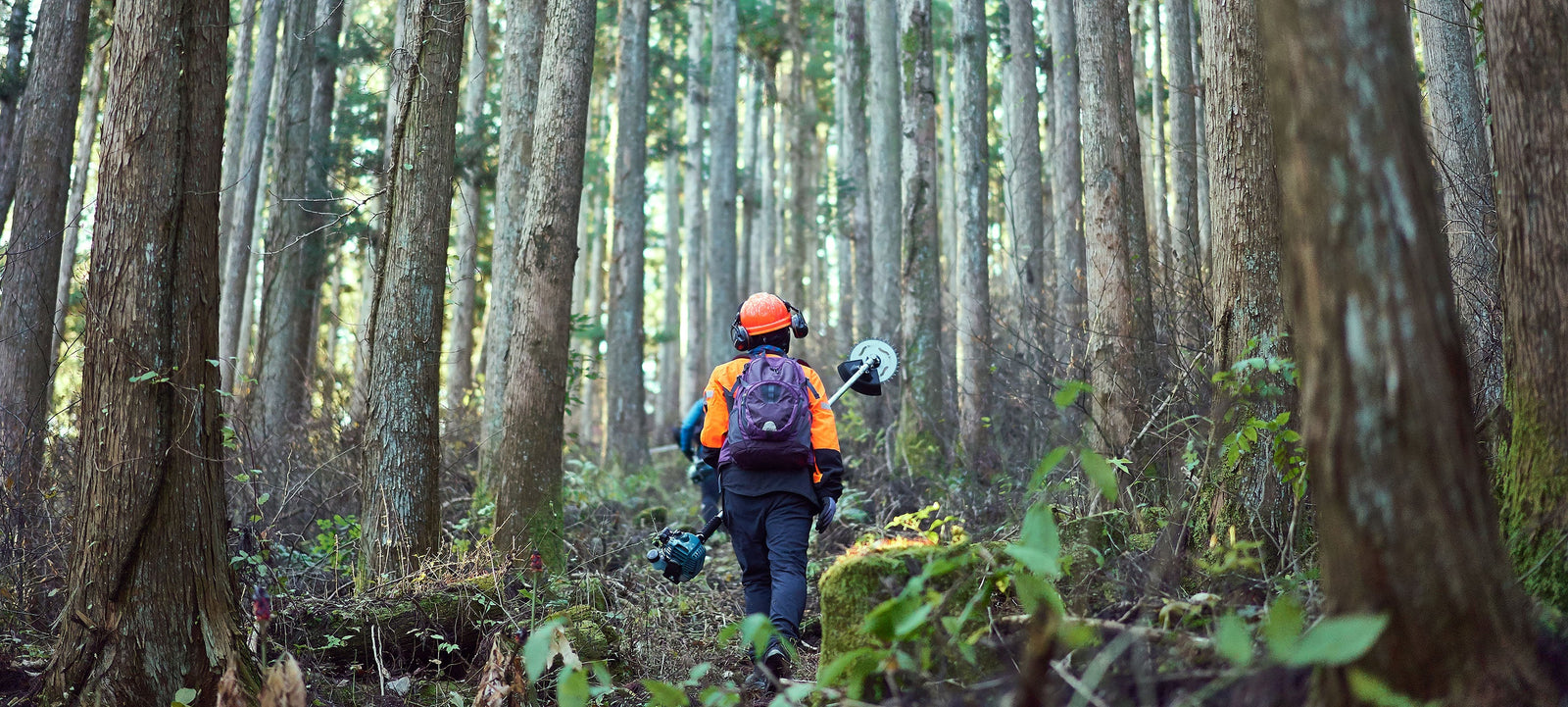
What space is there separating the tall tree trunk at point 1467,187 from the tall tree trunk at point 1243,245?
850 millimetres

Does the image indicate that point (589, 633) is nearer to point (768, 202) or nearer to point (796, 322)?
point (796, 322)

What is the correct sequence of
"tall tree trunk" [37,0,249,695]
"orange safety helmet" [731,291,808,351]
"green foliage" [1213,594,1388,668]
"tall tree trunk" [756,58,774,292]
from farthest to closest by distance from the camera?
"tall tree trunk" [756,58,774,292] < "orange safety helmet" [731,291,808,351] < "tall tree trunk" [37,0,249,695] < "green foliage" [1213,594,1388,668]

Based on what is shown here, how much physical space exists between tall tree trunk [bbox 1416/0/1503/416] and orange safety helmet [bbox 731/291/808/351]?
311 cm

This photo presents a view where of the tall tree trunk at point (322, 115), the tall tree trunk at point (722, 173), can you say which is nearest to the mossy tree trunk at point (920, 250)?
the tall tree trunk at point (322, 115)

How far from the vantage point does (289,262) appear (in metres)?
12.6

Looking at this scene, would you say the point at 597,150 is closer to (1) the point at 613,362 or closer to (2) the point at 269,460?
(1) the point at 613,362

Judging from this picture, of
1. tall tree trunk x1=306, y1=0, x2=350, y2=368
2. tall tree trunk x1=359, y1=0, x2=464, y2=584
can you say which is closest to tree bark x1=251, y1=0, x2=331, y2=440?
tall tree trunk x1=306, y1=0, x2=350, y2=368

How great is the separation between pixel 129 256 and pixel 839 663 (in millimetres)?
3378

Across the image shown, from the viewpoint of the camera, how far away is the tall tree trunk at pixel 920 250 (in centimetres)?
→ 1082

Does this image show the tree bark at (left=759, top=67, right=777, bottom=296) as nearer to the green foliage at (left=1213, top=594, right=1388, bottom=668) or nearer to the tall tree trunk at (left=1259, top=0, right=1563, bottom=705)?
the tall tree trunk at (left=1259, top=0, right=1563, bottom=705)

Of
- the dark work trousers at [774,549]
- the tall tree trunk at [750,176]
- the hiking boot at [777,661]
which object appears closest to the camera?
the hiking boot at [777,661]

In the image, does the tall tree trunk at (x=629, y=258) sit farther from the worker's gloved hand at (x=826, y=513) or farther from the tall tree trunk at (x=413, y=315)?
the worker's gloved hand at (x=826, y=513)

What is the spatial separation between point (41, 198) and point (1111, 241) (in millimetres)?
8445

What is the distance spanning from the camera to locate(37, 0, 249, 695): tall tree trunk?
4.00 metres
